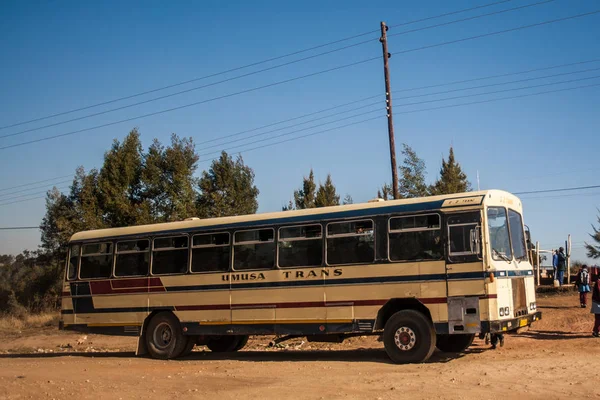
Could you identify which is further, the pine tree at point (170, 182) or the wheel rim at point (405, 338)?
the pine tree at point (170, 182)

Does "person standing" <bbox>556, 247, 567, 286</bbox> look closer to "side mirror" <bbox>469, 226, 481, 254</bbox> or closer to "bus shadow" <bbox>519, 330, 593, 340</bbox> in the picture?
"bus shadow" <bbox>519, 330, 593, 340</bbox>

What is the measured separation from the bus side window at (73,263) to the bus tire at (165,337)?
9.76 feet

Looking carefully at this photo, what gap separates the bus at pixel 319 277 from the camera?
44.2ft

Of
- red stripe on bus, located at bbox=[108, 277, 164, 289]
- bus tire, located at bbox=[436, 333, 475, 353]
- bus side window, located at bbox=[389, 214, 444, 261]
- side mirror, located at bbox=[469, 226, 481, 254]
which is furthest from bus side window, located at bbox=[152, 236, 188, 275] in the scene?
side mirror, located at bbox=[469, 226, 481, 254]

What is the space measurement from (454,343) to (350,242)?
11.5 ft

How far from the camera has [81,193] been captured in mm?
38625

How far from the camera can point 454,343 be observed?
612 inches

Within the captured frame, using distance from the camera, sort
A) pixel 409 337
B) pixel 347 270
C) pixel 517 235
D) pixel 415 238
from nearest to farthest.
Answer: pixel 409 337
pixel 415 238
pixel 517 235
pixel 347 270

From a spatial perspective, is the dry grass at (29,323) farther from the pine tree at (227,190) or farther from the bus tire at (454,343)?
the bus tire at (454,343)

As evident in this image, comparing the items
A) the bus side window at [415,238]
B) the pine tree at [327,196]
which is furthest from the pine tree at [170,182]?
the bus side window at [415,238]

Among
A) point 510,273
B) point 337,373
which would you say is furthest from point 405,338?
point 510,273

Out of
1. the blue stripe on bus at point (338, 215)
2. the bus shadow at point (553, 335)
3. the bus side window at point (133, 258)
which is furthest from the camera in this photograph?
the bus side window at point (133, 258)

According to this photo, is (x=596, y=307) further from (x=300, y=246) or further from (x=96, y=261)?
(x=96, y=261)

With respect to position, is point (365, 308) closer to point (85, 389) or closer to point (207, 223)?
point (207, 223)
